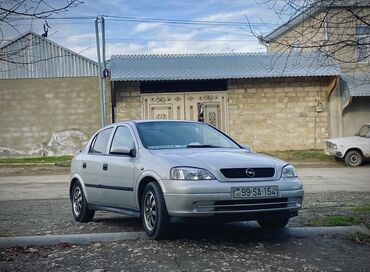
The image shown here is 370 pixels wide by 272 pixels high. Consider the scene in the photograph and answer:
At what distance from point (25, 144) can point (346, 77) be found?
49.3ft

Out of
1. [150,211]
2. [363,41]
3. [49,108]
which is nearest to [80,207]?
[150,211]

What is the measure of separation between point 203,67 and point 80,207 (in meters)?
17.9

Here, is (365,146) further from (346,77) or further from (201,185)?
(201,185)

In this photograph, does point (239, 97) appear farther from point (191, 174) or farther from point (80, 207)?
point (191, 174)

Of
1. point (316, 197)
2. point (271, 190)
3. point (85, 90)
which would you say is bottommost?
point (316, 197)

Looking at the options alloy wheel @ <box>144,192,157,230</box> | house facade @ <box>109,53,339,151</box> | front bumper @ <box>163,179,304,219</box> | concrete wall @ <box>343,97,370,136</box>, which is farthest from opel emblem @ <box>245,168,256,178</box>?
concrete wall @ <box>343,97,370,136</box>

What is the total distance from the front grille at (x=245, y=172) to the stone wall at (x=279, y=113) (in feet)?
63.0

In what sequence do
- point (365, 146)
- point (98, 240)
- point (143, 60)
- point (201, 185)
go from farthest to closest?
point (143, 60), point (365, 146), point (98, 240), point (201, 185)

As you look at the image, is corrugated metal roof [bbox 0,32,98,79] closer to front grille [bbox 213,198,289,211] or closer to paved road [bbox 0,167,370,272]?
paved road [bbox 0,167,370,272]

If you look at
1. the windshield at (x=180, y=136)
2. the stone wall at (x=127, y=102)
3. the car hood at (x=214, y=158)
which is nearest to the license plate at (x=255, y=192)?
the car hood at (x=214, y=158)

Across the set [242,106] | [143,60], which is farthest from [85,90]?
[242,106]

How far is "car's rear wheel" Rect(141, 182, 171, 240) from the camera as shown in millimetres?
6668

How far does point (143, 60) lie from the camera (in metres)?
27.0

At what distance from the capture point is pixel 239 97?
26.0 meters
